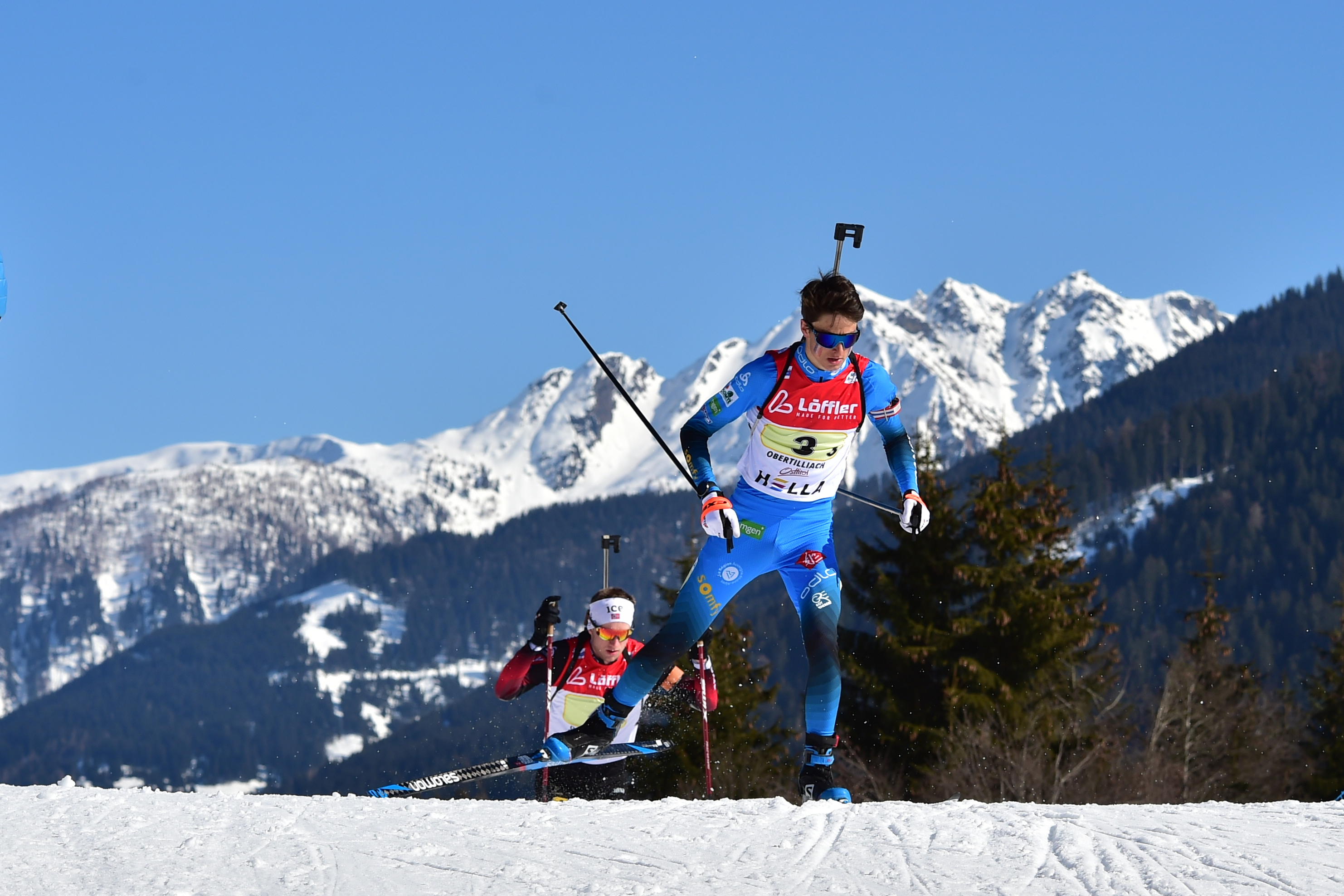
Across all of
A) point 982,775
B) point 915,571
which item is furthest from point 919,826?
point 915,571

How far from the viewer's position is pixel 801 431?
250 inches

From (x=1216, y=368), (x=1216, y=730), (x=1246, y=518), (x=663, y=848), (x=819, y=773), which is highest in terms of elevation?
(x=1216, y=368)

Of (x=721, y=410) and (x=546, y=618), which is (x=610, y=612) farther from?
(x=721, y=410)

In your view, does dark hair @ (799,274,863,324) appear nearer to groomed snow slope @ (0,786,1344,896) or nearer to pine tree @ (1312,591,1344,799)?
groomed snow slope @ (0,786,1344,896)

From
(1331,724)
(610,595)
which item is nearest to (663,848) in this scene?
(610,595)

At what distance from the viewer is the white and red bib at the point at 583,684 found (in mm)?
9453

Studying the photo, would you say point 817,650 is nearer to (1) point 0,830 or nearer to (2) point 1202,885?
(2) point 1202,885

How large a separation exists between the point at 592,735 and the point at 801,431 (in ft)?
6.77

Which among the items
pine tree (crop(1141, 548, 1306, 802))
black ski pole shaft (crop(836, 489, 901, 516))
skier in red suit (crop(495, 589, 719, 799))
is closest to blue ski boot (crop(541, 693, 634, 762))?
black ski pole shaft (crop(836, 489, 901, 516))

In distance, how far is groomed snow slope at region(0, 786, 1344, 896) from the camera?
14.6 feet

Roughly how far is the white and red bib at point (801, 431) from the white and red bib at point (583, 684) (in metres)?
3.35

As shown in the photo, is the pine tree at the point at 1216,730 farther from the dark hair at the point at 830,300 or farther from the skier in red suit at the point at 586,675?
the dark hair at the point at 830,300

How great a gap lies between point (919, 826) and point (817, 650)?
1.34 meters

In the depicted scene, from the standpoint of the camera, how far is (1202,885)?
14.3ft
